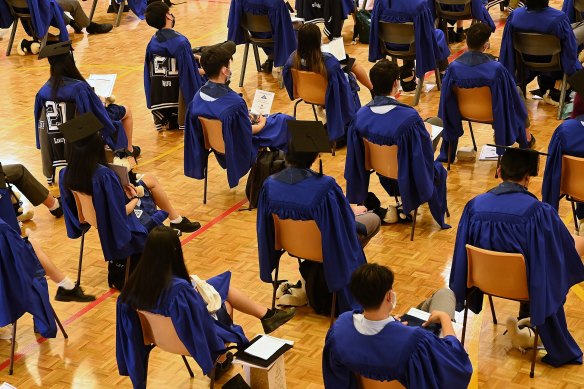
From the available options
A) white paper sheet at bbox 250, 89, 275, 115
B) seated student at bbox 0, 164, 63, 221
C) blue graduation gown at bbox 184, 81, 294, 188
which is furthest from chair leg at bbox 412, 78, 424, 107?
seated student at bbox 0, 164, 63, 221

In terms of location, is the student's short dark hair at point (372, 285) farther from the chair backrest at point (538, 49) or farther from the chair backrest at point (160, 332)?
the chair backrest at point (538, 49)

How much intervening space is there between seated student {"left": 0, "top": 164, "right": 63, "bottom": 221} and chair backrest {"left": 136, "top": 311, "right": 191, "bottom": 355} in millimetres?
2875

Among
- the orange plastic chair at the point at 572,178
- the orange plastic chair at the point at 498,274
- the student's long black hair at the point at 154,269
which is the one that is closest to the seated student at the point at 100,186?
the student's long black hair at the point at 154,269

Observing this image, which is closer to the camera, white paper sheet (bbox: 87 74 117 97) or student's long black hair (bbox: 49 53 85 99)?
student's long black hair (bbox: 49 53 85 99)

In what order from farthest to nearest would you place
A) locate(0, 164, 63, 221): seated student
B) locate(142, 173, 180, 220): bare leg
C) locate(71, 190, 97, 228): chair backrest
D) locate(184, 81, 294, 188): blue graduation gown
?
locate(184, 81, 294, 188): blue graduation gown
locate(0, 164, 63, 221): seated student
locate(142, 173, 180, 220): bare leg
locate(71, 190, 97, 228): chair backrest

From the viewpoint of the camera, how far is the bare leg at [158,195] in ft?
25.1

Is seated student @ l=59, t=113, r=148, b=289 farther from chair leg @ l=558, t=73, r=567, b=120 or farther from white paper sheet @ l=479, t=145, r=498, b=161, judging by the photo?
chair leg @ l=558, t=73, r=567, b=120

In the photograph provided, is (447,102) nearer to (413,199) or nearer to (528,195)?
(413,199)

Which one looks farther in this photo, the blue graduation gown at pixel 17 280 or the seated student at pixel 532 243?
the blue graduation gown at pixel 17 280

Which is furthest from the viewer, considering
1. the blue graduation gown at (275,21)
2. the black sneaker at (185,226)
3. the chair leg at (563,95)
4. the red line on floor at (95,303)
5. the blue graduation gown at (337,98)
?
the blue graduation gown at (275,21)

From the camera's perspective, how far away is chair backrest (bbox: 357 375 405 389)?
4.68 meters

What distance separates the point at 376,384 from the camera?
187 inches

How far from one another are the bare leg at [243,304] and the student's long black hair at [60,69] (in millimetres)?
3476

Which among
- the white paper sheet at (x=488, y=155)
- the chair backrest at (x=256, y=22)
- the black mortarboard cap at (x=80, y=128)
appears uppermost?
the black mortarboard cap at (x=80, y=128)
